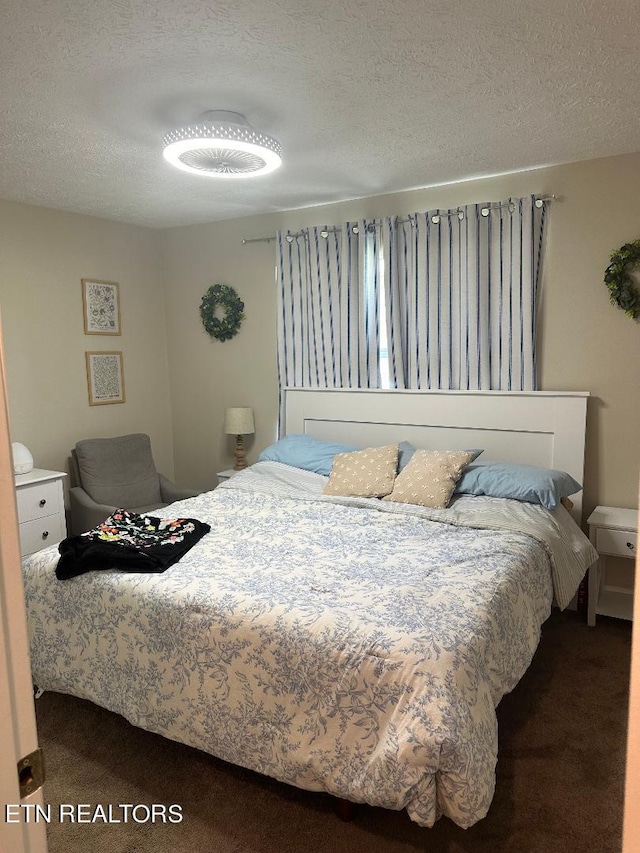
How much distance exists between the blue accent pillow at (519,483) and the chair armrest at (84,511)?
7.48ft

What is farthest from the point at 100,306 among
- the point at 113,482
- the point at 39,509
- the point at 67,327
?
the point at 39,509

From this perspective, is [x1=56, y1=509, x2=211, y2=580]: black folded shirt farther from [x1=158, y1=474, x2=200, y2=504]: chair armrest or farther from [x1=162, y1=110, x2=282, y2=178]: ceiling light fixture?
[x1=162, y1=110, x2=282, y2=178]: ceiling light fixture

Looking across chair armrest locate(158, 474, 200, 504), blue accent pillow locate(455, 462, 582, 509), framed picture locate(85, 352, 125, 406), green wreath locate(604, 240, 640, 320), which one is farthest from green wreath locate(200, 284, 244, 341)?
green wreath locate(604, 240, 640, 320)

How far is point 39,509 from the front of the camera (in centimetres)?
366

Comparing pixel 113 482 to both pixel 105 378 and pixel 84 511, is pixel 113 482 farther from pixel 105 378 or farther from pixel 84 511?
pixel 105 378

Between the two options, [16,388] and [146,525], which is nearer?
[146,525]

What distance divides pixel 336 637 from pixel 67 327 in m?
3.36

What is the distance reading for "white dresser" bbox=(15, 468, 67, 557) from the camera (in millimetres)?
3572

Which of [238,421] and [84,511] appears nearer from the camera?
[84,511]

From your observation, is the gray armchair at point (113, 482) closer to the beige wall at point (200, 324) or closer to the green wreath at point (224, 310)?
the beige wall at point (200, 324)

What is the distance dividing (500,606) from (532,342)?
191 cm

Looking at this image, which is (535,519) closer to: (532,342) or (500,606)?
(500,606)

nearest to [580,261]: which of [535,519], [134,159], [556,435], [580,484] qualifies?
[556,435]

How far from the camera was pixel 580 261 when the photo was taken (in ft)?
11.1
